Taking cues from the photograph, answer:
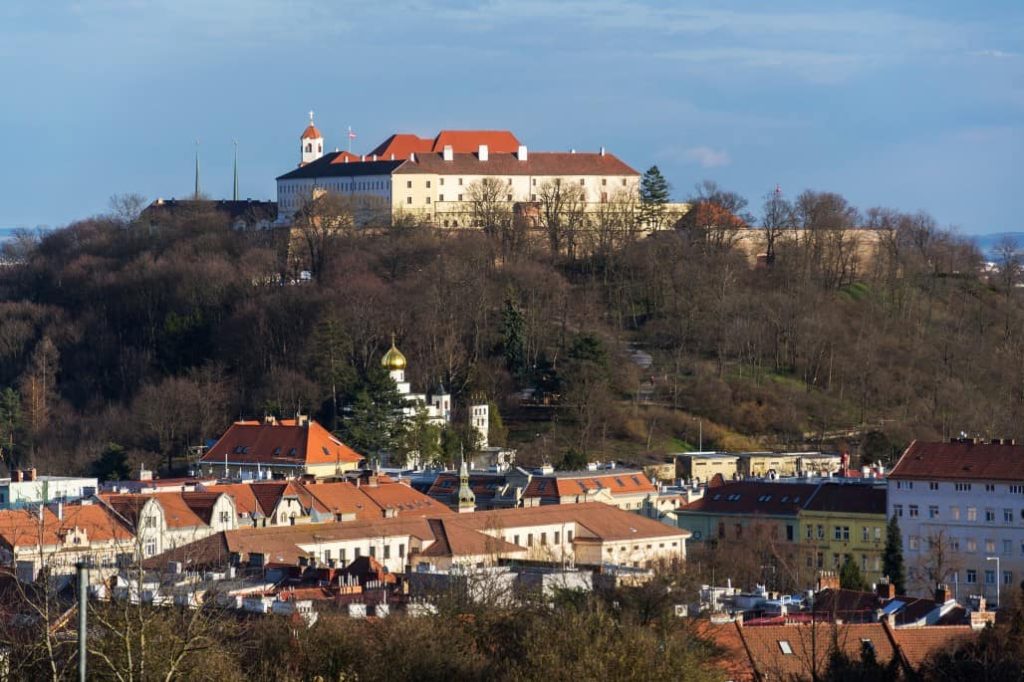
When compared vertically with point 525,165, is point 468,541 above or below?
below

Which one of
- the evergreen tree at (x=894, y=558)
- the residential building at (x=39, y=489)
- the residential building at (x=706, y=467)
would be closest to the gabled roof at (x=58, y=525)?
the residential building at (x=39, y=489)

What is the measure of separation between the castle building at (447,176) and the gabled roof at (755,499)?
3870cm

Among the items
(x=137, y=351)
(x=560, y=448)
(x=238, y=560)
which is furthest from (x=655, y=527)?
(x=137, y=351)

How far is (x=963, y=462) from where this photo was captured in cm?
5362

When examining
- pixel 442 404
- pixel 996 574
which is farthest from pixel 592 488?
pixel 442 404

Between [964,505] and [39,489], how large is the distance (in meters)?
20.3

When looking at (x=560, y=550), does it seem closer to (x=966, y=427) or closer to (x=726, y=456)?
(x=726, y=456)

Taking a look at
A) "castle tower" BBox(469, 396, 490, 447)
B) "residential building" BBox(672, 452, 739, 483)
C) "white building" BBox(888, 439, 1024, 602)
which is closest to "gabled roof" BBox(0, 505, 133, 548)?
"white building" BBox(888, 439, 1024, 602)

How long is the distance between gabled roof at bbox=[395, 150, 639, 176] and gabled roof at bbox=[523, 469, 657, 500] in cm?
3679

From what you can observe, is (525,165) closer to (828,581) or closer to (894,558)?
(894,558)

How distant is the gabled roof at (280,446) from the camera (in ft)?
217

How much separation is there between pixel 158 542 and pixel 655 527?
10.5 meters

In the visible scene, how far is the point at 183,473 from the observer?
6906 centimetres

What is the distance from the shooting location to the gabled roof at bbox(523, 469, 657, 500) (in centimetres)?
5881
